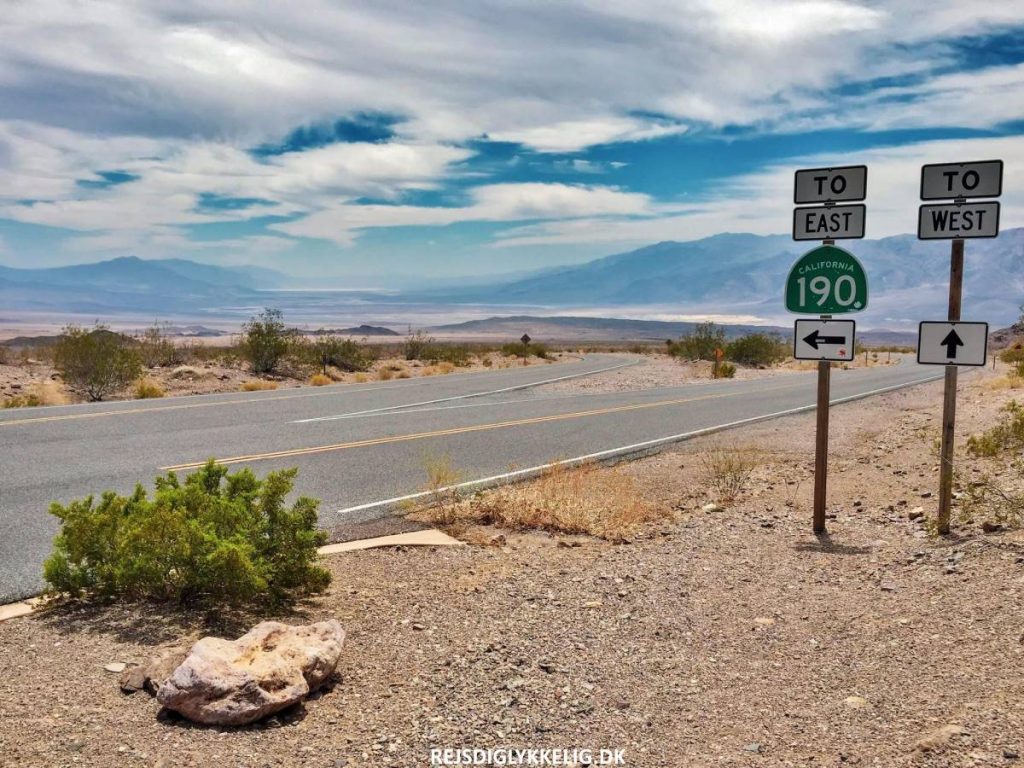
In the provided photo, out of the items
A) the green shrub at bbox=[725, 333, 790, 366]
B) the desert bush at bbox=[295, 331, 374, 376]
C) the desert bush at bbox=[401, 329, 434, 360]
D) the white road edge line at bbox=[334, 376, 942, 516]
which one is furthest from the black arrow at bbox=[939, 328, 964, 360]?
the desert bush at bbox=[401, 329, 434, 360]

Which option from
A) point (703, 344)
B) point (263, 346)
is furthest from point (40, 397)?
point (703, 344)

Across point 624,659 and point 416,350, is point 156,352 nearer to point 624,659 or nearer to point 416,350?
point 416,350

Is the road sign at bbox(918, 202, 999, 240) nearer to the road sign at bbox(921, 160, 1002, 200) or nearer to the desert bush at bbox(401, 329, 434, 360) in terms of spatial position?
the road sign at bbox(921, 160, 1002, 200)

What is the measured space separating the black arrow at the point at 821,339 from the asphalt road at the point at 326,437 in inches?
171

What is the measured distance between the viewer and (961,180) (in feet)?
20.9

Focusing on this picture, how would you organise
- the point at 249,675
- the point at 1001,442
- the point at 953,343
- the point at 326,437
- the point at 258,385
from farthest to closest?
the point at 258,385 → the point at 326,437 → the point at 1001,442 → the point at 953,343 → the point at 249,675

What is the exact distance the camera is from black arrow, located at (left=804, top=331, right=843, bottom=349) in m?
7.23

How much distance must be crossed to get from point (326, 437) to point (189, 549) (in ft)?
25.1

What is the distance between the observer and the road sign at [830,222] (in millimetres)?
7008

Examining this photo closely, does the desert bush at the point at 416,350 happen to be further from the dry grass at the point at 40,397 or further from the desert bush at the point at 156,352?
the dry grass at the point at 40,397

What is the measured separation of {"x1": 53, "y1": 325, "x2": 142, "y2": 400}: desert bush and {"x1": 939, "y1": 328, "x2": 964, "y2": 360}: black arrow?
2035cm

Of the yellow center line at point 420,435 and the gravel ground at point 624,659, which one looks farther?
the yellow center line at point 420,435

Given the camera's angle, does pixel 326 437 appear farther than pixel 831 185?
Yes

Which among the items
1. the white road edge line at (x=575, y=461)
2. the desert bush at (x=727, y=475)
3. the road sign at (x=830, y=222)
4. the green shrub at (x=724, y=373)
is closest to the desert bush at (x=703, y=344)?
the green shrub at (x=724, y=373)
